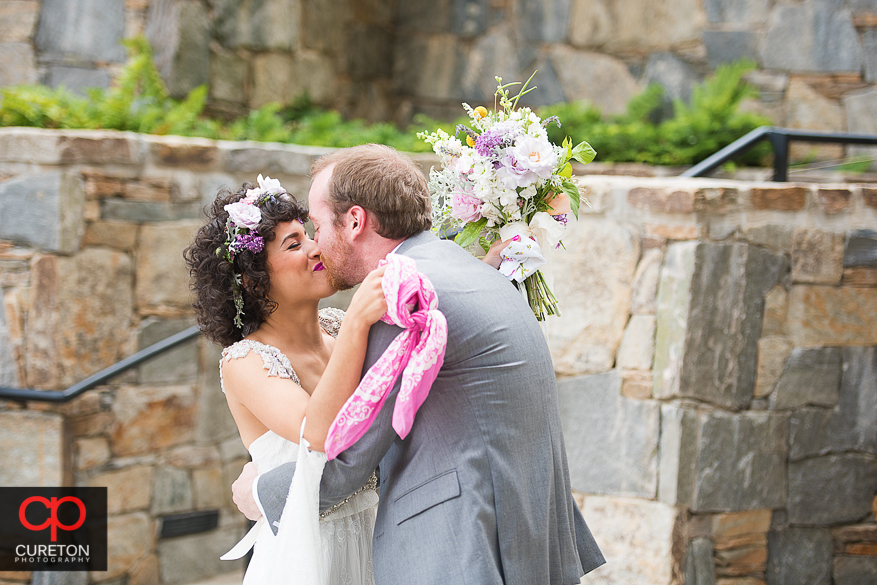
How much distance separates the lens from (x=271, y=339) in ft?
6.98

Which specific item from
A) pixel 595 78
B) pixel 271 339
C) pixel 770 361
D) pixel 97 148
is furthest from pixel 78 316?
pixel 595 78

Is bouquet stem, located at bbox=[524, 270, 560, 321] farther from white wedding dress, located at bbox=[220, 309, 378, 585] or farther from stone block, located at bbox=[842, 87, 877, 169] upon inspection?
stone block, located at bbox=[842, 87, 877, 169]

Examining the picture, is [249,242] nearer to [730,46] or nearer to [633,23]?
[730,46]

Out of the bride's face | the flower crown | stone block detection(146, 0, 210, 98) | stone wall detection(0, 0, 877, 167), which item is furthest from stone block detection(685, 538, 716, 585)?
stone block detection(146, 0, 210, 98)

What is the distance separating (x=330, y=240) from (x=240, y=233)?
15.5 inches

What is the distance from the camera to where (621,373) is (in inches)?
116

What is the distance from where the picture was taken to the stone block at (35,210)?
10.8 feet

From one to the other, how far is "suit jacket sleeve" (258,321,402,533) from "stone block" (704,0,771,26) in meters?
5.04

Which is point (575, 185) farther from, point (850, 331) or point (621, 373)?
point (850, 331)

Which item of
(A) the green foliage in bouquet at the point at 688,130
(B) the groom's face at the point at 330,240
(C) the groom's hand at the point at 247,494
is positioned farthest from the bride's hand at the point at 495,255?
(A) the green foliage in bouquet at the point at 688,130

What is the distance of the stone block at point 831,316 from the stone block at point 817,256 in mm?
42

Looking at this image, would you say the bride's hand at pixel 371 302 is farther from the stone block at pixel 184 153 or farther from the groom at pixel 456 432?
the stone block at pixel 184 153

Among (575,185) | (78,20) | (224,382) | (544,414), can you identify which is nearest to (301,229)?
(224,382)

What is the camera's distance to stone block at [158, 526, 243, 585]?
3701 mm
